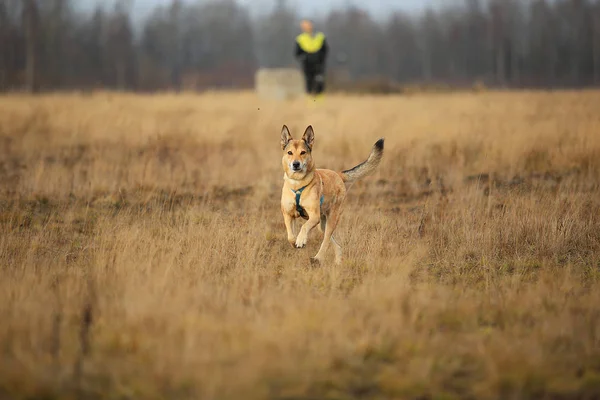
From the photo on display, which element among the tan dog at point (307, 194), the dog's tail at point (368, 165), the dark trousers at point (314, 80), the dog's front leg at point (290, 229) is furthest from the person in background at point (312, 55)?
the dog's front leg at point (290, 229)

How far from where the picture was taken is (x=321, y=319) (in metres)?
4.49

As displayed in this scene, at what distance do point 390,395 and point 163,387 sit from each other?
121 centimetres

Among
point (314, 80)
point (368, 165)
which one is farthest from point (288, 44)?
point (368, 165)

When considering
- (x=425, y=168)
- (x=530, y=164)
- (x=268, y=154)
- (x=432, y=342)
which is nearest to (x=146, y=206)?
(x=268, y=154)

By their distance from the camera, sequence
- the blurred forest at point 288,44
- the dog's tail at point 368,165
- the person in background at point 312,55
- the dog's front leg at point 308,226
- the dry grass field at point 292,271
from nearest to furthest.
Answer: the dry grass field at point 292,271, the dog's front leg at point 308,226, the dog's tail at point 368,165, the person in background at point 312,55, the blurred forest at point 288,44

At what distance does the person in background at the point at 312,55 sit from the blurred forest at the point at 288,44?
33663mm

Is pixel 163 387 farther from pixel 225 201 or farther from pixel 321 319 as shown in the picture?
pixel 225 201

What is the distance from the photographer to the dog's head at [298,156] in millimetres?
6406

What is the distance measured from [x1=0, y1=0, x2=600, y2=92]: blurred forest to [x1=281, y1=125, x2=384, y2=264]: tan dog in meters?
46.8

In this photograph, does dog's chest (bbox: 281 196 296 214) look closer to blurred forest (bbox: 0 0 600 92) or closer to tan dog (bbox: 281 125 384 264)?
tan dog (bbox: 281 125 384 264)

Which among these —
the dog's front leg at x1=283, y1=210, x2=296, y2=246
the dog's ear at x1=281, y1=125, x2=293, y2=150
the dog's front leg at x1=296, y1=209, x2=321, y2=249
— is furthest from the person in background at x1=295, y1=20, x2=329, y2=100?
the dog's front leg at x1=296, y1=209, x2=321, y2=249

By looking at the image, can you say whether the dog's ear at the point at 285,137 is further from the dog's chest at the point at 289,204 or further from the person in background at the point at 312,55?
the person in background at the point at 312,55

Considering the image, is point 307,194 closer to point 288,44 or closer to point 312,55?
point 312,55

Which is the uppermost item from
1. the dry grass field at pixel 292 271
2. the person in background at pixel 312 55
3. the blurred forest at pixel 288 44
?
the blurred forest at pixel 288 44
